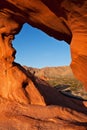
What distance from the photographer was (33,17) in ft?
47.6

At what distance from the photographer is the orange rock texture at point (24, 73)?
12742mm

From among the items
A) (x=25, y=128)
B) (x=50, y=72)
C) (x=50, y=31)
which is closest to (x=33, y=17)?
(x=50, y=31)

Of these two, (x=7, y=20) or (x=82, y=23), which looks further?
(x=7, y=20)

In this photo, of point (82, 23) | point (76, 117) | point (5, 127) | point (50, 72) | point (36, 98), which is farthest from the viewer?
point (50, 72)

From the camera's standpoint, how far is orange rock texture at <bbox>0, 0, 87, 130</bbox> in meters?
12.7

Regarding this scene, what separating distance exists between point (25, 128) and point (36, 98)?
3115mm

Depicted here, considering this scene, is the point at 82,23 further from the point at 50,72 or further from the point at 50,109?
the point at 50,72

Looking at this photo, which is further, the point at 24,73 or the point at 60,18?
the point at 24,73

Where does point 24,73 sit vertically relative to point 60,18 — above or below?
below

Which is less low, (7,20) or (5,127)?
(7,20)

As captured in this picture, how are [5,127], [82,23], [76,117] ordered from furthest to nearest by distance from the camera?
[76,117] < [82,23] < [5,127]

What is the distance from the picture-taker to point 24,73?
16.1 meters

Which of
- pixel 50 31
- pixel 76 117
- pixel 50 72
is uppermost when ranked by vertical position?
pixel 50 31

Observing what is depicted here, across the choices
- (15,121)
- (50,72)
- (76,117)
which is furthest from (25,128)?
(50,72)
